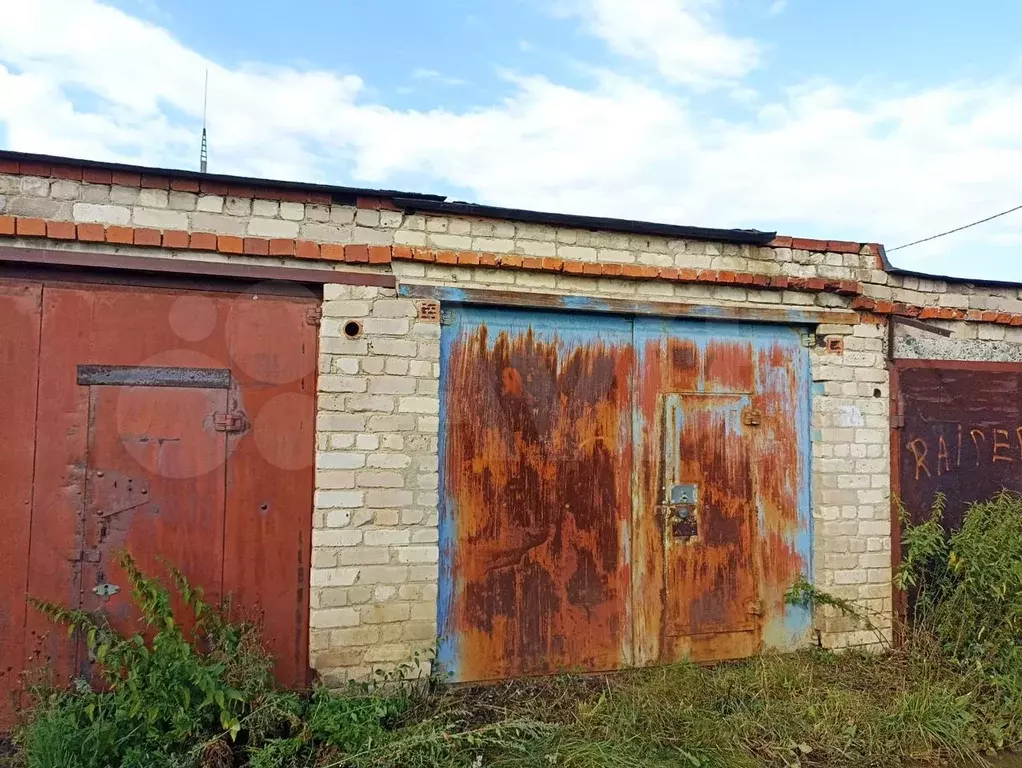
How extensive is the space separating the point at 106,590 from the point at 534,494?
2475 millimetres

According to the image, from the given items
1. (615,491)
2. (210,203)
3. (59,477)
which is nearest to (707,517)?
(615,491)

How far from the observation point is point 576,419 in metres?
4.68

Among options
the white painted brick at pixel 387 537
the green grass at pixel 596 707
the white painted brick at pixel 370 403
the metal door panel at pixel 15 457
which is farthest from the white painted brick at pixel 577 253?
the metal door panel at pixel 15 457

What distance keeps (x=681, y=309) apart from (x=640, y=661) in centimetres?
235

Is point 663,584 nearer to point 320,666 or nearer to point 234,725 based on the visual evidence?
point 320,666

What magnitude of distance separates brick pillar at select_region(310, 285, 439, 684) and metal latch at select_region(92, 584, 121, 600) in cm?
103

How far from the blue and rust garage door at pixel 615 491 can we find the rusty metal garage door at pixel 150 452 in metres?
0.94

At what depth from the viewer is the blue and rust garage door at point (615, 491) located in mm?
4469

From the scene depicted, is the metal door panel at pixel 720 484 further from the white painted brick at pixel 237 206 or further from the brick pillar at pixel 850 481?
the white painted brick at pixel 237 206

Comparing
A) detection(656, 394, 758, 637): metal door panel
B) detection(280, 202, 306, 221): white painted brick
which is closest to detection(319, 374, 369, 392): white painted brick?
detection(280, 202, 306, 221): white painted brick

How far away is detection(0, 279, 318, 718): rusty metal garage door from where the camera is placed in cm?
378

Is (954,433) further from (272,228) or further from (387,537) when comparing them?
(272,228)

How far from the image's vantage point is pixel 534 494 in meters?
4.59

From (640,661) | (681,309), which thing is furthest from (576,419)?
(640,661)
